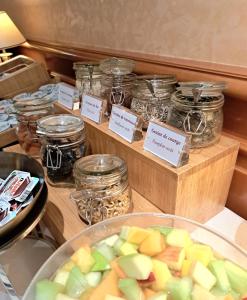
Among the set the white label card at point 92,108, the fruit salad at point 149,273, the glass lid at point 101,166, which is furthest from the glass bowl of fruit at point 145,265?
the white label card at point 92,108

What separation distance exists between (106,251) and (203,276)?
16 centimetres

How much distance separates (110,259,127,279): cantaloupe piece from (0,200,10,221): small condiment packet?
25 centimetres

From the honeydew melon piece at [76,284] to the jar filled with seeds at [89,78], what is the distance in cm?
55

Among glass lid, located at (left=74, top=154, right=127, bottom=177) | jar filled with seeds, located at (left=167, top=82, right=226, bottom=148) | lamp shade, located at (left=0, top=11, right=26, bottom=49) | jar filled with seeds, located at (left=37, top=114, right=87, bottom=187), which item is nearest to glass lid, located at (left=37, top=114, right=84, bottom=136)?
jar filled with seeds, located at (left=37, top=114, right=87, bottom=187)

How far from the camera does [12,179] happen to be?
1.97 feet

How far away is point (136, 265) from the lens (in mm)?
400

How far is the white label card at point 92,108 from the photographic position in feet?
2.43

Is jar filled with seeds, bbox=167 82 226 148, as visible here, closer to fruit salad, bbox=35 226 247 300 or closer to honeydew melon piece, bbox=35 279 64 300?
fruit salad, bbox=35 226 247 300

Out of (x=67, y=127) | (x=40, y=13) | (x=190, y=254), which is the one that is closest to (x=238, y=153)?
(x=190, y=254)

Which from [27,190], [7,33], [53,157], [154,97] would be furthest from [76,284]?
[7,33]

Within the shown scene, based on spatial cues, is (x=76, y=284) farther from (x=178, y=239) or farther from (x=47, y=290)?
(x=178, y=239)

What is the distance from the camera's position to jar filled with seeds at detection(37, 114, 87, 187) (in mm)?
663

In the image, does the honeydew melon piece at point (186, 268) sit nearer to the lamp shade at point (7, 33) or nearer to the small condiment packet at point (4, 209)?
the small condiment packet at point (4, 209)

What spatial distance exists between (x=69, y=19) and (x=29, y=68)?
0.33m
